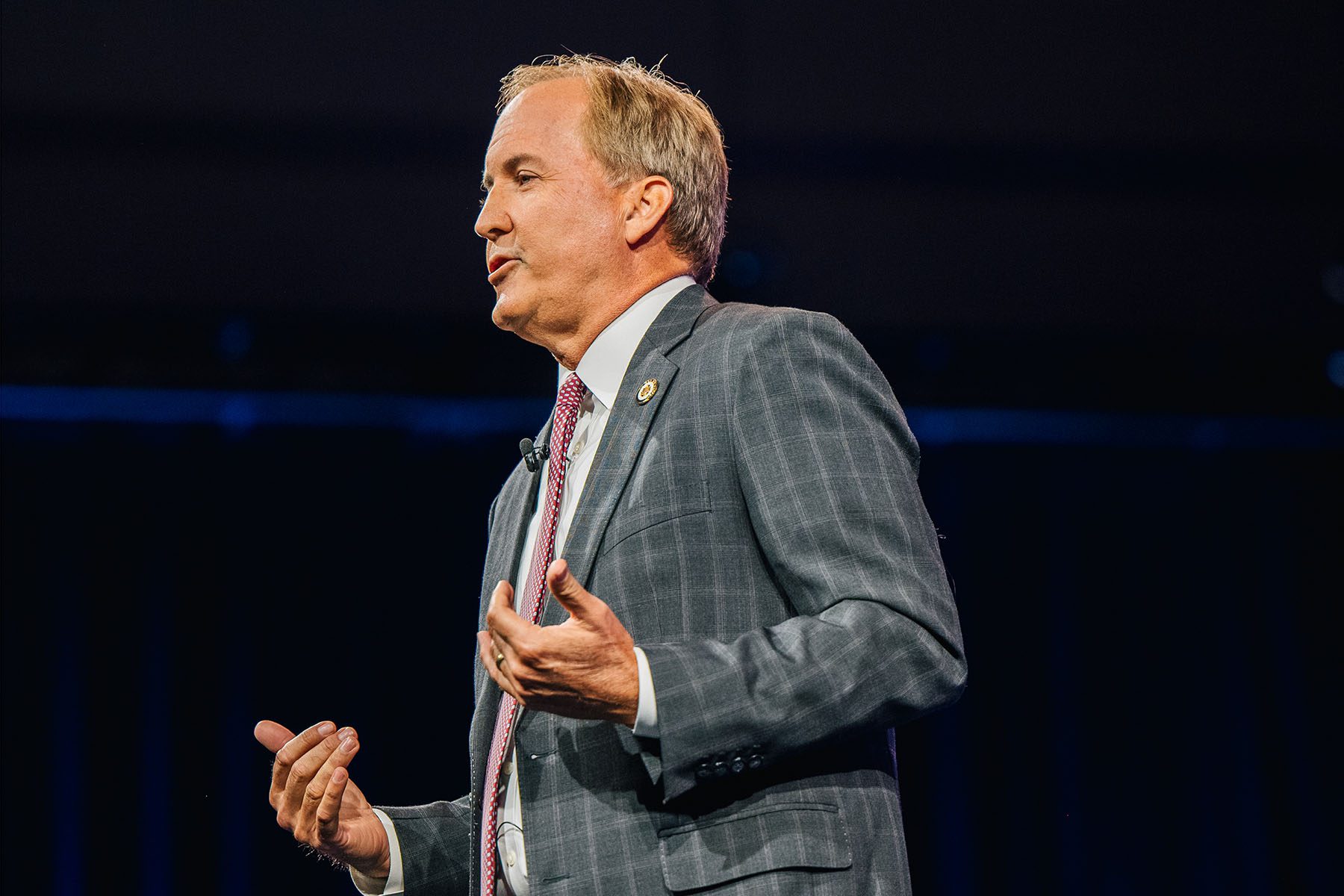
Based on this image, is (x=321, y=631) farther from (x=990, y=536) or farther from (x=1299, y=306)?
(x=1299, y=306)

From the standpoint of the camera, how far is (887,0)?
371cm

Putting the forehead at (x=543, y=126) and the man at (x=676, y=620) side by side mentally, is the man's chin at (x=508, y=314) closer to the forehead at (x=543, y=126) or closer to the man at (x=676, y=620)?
the man at (x=676, y=620)

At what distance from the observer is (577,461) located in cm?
163

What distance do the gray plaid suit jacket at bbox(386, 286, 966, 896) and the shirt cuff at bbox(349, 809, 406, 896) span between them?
0.24m

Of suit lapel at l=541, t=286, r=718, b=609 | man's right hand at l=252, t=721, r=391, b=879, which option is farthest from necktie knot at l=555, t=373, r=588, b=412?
man's right hand at l=252, t=721, r=391, b=879

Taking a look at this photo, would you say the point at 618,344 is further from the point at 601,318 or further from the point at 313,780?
the point at 313,780


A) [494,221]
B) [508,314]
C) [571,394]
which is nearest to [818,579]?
[571,394]

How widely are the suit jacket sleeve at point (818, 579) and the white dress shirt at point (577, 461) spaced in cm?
25

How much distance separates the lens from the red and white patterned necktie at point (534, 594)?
1501 mm

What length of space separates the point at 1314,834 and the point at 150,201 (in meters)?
4.34

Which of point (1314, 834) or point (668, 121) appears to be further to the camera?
point (1314, 834)

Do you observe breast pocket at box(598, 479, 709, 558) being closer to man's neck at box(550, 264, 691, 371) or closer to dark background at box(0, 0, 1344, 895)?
man's neck at box(550, 264, 691, 371)

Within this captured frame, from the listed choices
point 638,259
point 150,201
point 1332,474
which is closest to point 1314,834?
point 1332,474

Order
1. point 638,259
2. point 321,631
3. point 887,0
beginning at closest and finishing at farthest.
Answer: point 638,259, point 887,0, point 321,631
